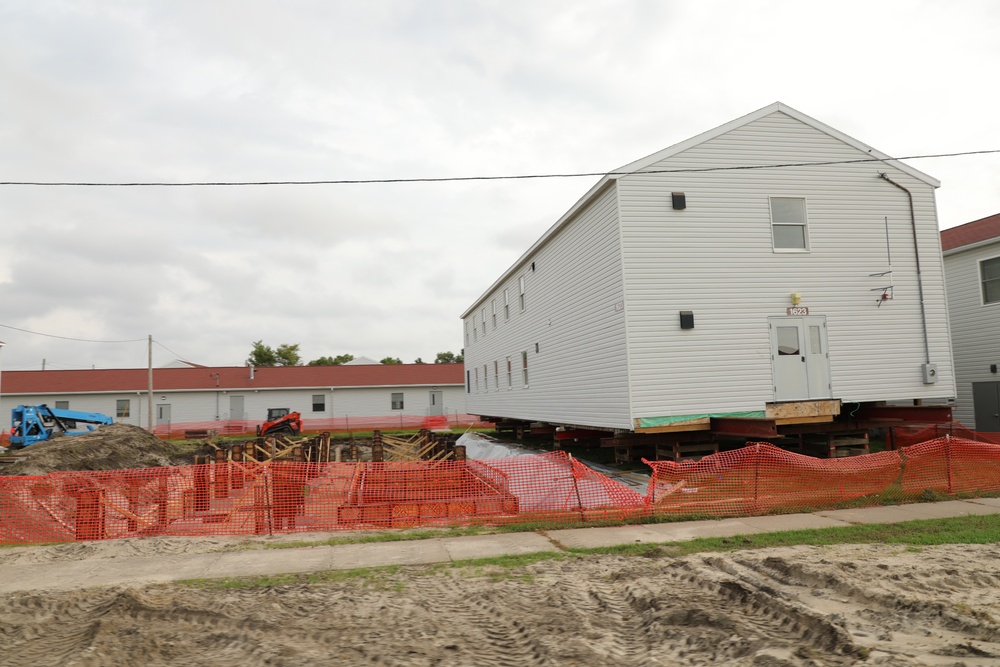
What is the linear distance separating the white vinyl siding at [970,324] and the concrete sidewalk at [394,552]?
1299 centimetres

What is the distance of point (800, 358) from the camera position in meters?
16.2

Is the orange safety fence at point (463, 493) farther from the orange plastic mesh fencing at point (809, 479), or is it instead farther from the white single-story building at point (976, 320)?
the white single-story building at point (976, 320)

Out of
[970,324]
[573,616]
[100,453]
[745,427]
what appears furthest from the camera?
[100,453]

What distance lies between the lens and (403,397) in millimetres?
50125

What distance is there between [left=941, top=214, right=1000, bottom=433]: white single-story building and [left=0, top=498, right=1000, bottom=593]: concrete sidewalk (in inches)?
504

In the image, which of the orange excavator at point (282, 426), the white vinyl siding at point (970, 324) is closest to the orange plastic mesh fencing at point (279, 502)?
the white vinyl siding at point (970, 324)

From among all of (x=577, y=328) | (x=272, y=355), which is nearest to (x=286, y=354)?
(x=272, y=355)

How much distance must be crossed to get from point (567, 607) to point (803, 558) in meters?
3.18

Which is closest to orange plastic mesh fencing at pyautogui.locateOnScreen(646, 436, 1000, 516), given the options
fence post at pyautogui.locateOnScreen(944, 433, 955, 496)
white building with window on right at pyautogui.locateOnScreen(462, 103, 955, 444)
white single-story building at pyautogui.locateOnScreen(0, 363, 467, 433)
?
fence post at pyautogui.locateOnScreen(944, 433, 955, 496)

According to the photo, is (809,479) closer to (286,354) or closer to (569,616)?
(569,616)

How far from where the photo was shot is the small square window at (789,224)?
54.6 ft

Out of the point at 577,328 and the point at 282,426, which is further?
the point at 282,426

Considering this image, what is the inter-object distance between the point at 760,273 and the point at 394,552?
1110cm

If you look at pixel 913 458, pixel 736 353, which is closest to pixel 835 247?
pixel 736 353
